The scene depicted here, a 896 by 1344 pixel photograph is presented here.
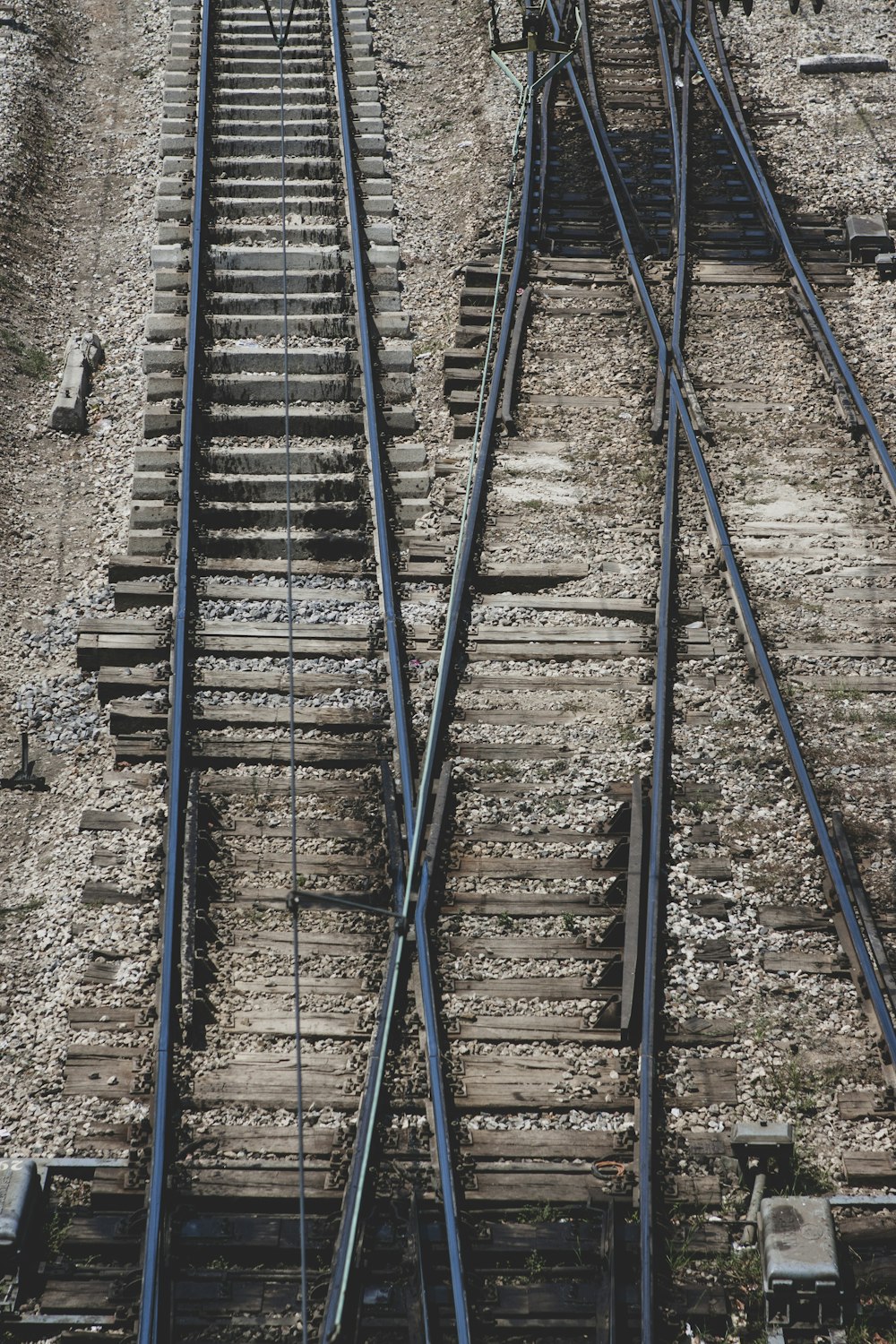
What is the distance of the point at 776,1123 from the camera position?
6277 mm

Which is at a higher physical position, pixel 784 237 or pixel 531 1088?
pixel 784 237

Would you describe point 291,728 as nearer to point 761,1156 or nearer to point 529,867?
point 529,867

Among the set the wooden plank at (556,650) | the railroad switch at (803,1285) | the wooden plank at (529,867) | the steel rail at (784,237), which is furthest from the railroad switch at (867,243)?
the railroad switch at (803,1285)

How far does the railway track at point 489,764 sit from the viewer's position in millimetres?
6117

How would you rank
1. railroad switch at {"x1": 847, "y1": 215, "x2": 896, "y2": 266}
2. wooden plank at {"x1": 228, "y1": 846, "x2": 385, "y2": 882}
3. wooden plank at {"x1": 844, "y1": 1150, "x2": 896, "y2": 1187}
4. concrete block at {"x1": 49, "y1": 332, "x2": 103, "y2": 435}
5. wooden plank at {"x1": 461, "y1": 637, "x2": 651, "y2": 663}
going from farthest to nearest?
1. railroad switch at {"x1": 847, "y1": 215, "x2": 896, "y2": 266}
2. concrete block at {"x1": 49, "y1": 332, "x2": 103, "y2": 435}
3. wooden plank at {"x1": 461, "y1": 637, "x2": 651, "y2": 663}
4. wooden plank at {"x1": 228, "y1": 846, "x2": 385, "y2": 882}
5. wooden plank at {"x1": 844, "y1": 1150, "x2": 896, "y2": 1187}

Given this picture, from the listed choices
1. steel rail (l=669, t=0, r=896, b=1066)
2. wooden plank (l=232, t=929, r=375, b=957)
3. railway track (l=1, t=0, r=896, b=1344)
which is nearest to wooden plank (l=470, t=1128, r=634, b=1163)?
railway track (l=1, t=0, r=896, b=1344)

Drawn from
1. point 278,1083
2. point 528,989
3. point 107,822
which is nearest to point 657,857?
point 528,989

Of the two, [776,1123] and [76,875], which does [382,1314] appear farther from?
[76,875]

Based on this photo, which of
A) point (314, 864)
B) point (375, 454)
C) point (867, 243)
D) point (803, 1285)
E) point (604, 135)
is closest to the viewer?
point (803, 1285)

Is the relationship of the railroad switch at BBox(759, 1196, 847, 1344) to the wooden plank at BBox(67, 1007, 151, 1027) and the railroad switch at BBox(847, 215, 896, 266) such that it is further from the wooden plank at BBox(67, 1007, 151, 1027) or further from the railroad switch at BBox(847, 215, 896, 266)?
the railroad switch at BBox(847, 215, 896, 266)

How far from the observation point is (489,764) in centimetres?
842

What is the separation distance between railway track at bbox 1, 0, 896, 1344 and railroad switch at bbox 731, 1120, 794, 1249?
0.09 ft

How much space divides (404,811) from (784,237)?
7.93m

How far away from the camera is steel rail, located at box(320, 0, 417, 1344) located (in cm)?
586
